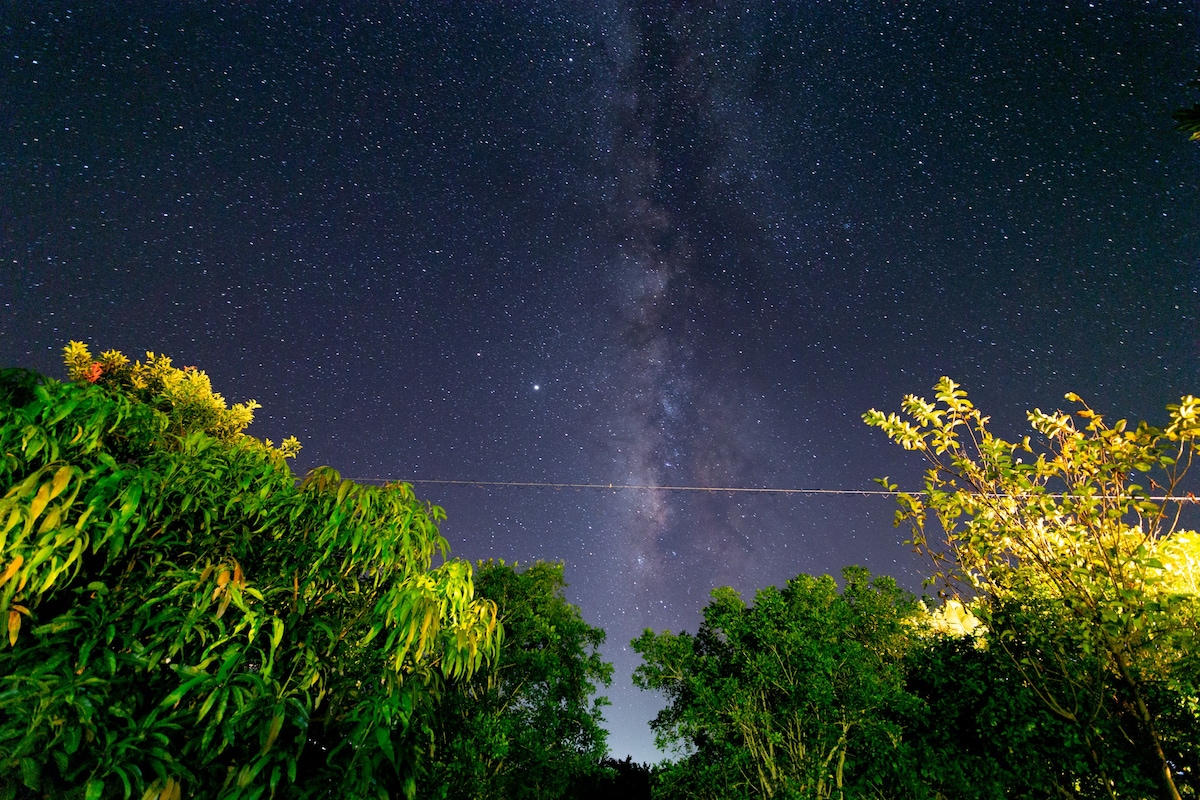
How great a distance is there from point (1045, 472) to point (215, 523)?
17.4ft

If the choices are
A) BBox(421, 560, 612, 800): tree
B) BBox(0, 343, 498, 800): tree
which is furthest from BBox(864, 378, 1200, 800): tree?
BBox(421, 560, 612, 800): tree

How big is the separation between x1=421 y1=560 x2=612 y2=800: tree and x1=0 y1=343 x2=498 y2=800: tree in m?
10.2

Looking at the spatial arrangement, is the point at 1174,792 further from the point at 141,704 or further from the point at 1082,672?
the point at 141,704

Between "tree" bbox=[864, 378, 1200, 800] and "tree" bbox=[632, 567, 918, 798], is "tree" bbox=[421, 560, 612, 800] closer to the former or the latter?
"tree" bbox=[632, 567, 918, 798]

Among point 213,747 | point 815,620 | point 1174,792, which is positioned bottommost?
point 213,747

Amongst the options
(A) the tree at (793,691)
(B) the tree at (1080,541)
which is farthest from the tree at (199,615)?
(A) the tree at (793,691)

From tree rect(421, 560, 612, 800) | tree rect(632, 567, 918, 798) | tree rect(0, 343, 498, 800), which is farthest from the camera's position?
tree rect(421, 560, 612, 800)

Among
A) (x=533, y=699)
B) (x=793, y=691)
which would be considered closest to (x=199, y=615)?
(x=793, y=691)

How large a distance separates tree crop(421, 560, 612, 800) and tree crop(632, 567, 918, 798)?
2815mm

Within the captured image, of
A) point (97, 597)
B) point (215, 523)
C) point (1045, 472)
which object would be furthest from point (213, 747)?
point (1045, 472)

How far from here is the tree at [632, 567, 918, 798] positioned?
9.62 metres

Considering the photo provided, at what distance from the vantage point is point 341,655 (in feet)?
8.64

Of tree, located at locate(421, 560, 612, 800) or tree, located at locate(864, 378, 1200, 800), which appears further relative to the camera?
tree, located at locate(421, 560, 612, 800)

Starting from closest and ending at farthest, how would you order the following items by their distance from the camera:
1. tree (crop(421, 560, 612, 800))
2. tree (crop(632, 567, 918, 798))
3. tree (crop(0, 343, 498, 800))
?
tree (crop(0, 343, 498, 800)), tree (crop(632, 567, 918, 798)), tree (crop(421, 560, 612, 800))
